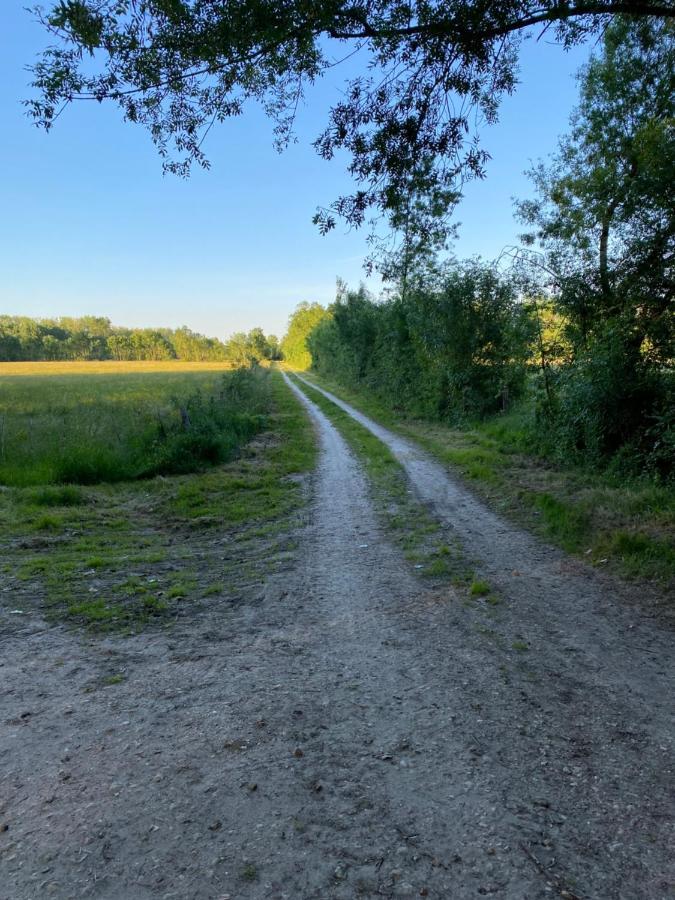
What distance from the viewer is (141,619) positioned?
5102 millimetres

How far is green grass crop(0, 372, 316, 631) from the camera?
550cm

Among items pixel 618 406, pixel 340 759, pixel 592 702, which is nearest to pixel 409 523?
pixel 592 702

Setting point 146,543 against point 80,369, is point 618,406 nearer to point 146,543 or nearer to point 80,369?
point 146,543

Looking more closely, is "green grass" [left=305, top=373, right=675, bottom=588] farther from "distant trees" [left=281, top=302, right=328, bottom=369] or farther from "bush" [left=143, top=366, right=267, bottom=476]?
"distant trees" [left=281, top=302, right=328, bottom=369]

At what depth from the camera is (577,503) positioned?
8.00 m

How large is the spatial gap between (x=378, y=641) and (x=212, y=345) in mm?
138254

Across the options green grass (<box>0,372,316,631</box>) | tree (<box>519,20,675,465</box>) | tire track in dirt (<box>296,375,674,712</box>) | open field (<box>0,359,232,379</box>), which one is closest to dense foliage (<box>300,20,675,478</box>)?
tree (<box>519,20,675,465</box>)

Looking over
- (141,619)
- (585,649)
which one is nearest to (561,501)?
(585,649)

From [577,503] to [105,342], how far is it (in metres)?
131

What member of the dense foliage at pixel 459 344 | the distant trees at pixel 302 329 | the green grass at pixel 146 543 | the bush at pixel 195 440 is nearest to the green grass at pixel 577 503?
the dense foliage at pixel 459 344

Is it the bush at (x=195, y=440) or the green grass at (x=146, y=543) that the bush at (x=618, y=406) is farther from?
the bush at (x=195, y=440)

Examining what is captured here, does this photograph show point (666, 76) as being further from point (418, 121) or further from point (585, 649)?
point (585, 649)

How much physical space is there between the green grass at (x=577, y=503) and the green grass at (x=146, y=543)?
3742 millimetres

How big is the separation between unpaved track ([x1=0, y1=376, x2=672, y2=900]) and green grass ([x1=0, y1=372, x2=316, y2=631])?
585mm
